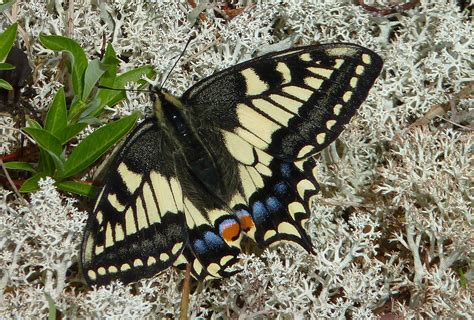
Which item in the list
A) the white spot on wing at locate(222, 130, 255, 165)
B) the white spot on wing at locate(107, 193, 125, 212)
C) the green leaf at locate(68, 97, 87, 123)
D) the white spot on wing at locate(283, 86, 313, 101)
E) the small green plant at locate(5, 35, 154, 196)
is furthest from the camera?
the green leaf at locate(68, 97, 87, 123)

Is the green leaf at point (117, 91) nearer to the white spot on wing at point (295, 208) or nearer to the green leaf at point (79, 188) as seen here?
the green leaf at point (79, 188)

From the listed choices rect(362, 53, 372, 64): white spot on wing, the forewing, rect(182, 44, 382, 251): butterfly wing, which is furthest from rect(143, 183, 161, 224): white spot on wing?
rect(362, 53, 372, 64): white spot on wing

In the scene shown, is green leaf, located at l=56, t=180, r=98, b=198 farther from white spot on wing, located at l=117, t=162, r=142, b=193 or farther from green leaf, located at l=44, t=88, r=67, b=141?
white spot on wing, located at l=117, t=162, r=142, b=193

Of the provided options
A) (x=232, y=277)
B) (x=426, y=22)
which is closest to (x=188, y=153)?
(x=232, y=277)

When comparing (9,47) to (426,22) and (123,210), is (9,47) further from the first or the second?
(426,22)

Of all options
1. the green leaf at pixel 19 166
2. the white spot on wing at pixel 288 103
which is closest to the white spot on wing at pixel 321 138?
the white spot on wing at pixel 288 103

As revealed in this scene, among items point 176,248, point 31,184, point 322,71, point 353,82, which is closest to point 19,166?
point 31,184

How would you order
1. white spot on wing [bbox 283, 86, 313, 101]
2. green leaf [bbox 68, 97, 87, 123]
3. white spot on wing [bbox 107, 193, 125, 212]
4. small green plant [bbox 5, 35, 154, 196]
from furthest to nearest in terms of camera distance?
green leaf [bbox 68, 97, 87, 123]
small green plant [bbox 5, 35, 154, 196]
white spot on wing [bbox 283, 86, 313, 101]
white spot on wing [bbox 107, 193, 125, 212]

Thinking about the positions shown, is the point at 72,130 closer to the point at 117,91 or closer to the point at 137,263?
the point at 117,91

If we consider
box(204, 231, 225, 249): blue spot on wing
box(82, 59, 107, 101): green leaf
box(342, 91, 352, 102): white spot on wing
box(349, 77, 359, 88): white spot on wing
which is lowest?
box(204, 231, 225, 249): blue spot on wing
